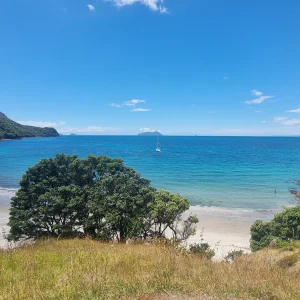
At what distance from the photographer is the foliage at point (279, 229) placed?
14562 mm

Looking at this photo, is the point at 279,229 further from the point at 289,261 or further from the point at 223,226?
the point at 223,226

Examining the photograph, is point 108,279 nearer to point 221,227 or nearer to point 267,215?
point 221,227

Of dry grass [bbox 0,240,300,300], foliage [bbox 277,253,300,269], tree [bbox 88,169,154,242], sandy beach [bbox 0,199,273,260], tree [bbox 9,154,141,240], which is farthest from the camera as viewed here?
sandy beach [bbox 0,199,273,260]

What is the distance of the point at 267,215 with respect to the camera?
90.4 ft

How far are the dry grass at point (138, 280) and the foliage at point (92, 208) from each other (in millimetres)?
8116

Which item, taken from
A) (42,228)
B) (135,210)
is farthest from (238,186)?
→ (42,228)

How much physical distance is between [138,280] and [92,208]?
10.5m

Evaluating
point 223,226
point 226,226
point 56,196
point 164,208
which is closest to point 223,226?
point 223,226

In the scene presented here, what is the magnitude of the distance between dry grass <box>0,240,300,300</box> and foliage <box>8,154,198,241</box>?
8.12 metres

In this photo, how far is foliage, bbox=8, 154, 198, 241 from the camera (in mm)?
14211

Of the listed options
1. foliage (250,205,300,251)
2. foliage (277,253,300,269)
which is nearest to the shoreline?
foliage (250,205,300,251)

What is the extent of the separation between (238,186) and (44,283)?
4091cm

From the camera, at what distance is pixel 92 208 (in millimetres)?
14391

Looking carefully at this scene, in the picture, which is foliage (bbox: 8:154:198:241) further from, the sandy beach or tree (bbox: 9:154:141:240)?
the sandy beach
